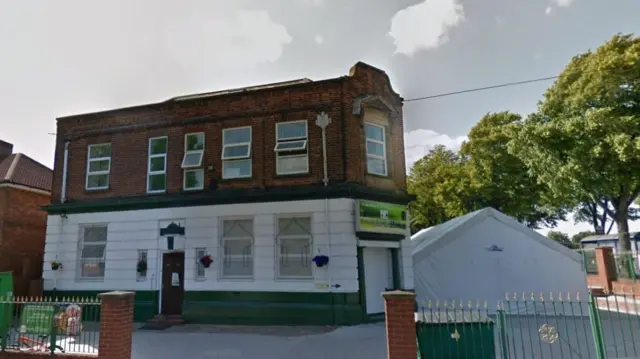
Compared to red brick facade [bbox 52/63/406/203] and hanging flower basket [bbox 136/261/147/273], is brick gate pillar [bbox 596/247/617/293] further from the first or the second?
hanging flower basket [bbox 136/261/147/273]

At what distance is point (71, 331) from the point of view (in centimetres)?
800

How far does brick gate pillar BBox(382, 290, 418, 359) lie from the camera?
6.34 m

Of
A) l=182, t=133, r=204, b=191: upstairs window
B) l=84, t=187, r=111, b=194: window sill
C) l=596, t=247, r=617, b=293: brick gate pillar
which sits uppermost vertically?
l=182, t=133, r=204, b=191: upstairs window

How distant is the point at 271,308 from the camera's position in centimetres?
1263

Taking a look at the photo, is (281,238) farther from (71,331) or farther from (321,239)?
(71,331)

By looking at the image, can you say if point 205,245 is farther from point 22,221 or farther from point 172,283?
point 22,221

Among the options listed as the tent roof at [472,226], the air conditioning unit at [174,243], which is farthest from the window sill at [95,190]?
the tent roof at [472,226]

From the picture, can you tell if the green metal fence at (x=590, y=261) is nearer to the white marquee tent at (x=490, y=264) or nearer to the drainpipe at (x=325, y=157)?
the white marquee tent at (x=490, y=264)

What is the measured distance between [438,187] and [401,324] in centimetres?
2575

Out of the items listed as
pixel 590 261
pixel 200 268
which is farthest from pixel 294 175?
pixel 590 261

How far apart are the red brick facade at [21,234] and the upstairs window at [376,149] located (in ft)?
45.2

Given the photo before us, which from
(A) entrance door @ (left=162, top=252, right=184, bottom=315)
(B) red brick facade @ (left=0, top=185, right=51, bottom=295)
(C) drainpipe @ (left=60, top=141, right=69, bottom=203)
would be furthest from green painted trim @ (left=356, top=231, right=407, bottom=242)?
(B) red brick facade @ (left=0, top=185, right=51, bottom=295)

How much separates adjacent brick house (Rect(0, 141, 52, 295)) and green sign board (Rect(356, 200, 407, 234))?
550 inches

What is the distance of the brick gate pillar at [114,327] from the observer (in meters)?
7.30
